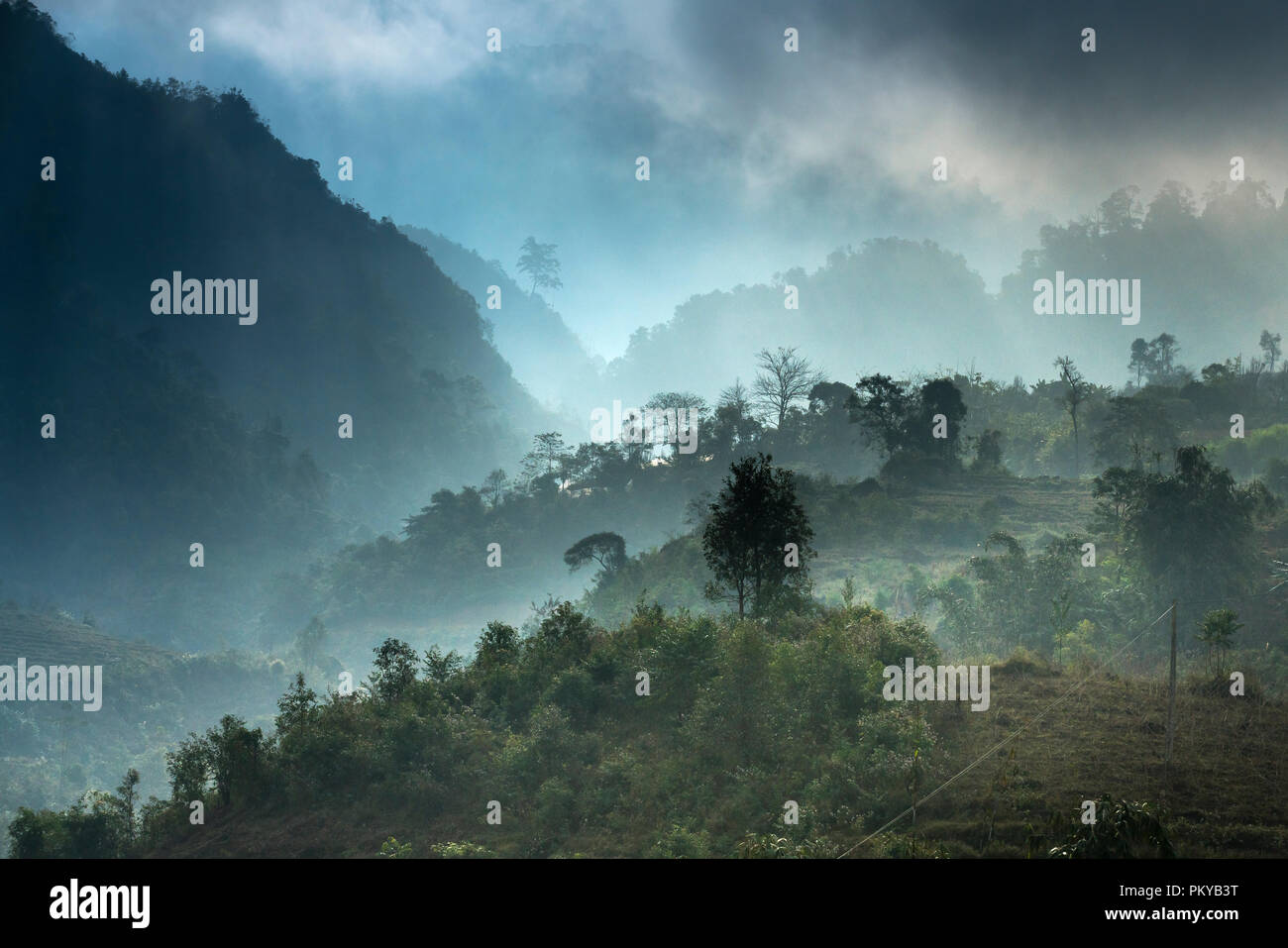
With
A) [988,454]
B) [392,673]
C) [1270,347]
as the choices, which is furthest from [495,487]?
[1270,347]

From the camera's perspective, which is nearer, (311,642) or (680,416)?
(680,416)

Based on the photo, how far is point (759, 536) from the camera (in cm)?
2238

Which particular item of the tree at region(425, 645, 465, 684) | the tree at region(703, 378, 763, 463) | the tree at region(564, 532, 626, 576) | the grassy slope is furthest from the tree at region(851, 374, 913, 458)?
the tree at region(425, 645, 465, 684)

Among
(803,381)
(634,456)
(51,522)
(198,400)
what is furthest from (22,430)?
(803,381)

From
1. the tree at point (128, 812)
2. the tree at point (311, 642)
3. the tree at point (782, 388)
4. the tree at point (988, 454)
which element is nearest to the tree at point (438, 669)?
the tree at point (128, 812)

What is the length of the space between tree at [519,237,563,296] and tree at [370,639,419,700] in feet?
571

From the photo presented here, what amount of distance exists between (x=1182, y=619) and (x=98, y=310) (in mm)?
135243

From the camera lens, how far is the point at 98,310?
→ 11588 cm

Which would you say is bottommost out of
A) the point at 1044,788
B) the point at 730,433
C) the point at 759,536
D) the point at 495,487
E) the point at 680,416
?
the point at 1044,788

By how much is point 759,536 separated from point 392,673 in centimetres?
1088

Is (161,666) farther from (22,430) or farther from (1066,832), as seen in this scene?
(1066,832)

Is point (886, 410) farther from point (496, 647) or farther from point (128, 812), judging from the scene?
point (128, 812)

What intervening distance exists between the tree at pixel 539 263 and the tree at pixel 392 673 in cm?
17419
